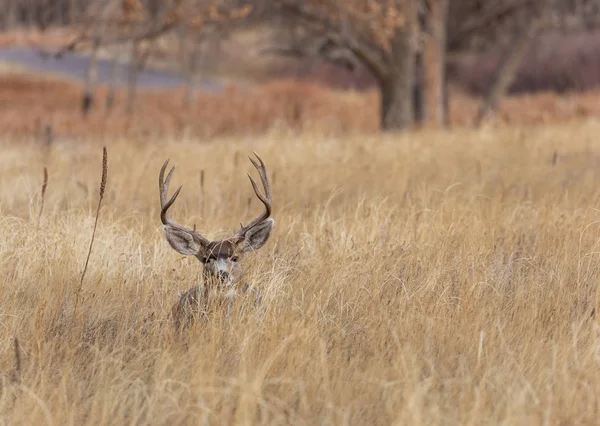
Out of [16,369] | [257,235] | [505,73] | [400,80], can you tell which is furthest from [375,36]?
[16,369]

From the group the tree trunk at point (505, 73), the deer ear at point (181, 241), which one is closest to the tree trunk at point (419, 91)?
the tree trunk at point (505, 73)

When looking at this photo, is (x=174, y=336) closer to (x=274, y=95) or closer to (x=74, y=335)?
(x=74, y=335)

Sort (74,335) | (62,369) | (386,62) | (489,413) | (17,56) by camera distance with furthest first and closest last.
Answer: (17,56)
(386,62)
(74,335)
(62,369)
(489,413)

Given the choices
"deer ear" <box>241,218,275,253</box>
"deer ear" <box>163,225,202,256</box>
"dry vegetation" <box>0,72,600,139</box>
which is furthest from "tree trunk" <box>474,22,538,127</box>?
"deer ear" <box>163,225,202,256</box>

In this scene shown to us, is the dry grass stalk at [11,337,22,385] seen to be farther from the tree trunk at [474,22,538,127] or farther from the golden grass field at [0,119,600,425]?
→ the tree trunk at [474,22,538,127]

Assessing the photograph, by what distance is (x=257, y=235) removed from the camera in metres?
4.46

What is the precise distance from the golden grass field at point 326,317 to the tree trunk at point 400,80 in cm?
654

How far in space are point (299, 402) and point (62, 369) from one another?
101 centimetres

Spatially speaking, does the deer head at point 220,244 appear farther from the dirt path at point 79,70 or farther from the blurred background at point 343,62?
the dirt path at point 79,70

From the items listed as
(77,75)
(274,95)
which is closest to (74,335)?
(274,95)

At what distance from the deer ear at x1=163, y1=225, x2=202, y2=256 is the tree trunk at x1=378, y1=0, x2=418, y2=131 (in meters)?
9.72

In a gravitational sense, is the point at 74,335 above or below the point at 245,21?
below

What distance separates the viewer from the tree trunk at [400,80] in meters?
13.7

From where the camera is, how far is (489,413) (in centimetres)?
323
